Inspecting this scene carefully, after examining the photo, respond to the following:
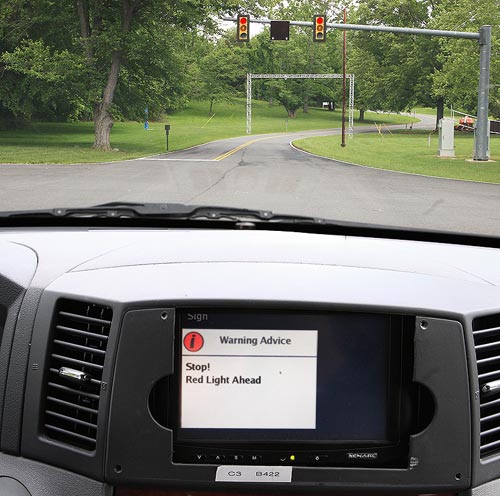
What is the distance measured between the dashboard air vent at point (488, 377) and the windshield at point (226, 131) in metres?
5.47

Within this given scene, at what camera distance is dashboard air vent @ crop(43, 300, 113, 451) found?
2.11 metres

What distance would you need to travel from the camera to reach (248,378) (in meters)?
2.05

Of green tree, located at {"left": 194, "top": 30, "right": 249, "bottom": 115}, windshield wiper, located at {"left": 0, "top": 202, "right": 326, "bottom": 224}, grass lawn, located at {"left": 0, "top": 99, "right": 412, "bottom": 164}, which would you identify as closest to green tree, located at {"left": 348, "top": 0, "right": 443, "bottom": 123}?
grass lawn, located at {"left": 0, "top": 99, "right": 412, "bottom": 164}

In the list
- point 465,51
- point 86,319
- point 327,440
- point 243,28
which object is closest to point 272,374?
point 327,440

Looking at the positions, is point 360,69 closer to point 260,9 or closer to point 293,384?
point 260,9

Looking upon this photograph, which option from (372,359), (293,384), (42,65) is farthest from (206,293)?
(42,65)

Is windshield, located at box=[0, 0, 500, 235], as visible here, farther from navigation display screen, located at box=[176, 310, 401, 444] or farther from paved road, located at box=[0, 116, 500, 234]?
navigation display screen, located at box=[176, 310, 401, 444]

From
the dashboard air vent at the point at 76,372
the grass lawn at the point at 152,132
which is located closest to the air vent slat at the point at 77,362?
the dashboard air vent at the point at 76,372

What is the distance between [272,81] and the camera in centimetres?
10562

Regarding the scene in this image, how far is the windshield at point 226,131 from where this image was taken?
17406 mm

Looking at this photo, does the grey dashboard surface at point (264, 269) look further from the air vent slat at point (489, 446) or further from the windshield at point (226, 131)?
the windshield at point (226, 131)

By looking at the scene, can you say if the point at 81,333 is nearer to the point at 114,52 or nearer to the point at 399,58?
the point at 114,52

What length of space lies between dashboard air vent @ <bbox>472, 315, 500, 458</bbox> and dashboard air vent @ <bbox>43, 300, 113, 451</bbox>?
3.55 ft

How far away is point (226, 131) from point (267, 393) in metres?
72.9
